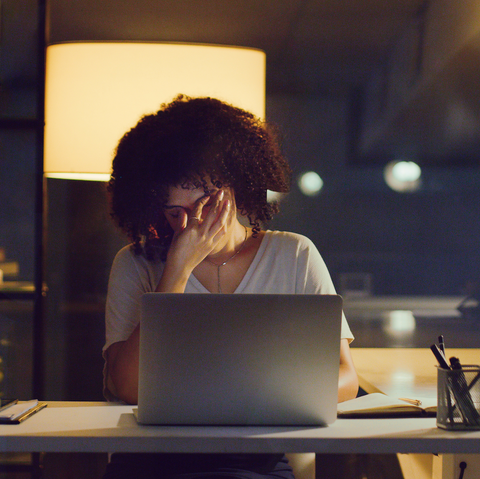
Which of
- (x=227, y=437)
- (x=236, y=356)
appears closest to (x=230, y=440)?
(x=227, y=437)

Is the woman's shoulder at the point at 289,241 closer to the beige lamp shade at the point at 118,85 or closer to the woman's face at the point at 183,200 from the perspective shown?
the woman's face at the point at 183,200

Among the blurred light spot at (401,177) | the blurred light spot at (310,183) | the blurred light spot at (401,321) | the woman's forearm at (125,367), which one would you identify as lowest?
the blurred light spot at (401,321)

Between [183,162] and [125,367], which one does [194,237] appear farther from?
[125,367]

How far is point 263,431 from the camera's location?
28.5 inches

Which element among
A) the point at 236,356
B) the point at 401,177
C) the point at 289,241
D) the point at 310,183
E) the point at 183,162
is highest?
the point at 401,177

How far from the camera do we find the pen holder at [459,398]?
75cm

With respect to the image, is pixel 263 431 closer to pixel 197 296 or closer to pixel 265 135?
pixel 197 296

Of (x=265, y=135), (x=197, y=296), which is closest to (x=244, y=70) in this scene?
(x=265, y=135)

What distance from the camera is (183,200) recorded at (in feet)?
4.72

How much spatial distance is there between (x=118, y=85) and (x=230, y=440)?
1.08 metres

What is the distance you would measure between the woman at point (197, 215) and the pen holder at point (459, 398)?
19.4 inches

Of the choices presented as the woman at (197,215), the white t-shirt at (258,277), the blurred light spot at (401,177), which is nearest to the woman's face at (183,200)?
the woman at (197,215)

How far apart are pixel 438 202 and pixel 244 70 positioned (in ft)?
8.37

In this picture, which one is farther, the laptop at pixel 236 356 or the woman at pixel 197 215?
the woman at pixel 197 215
